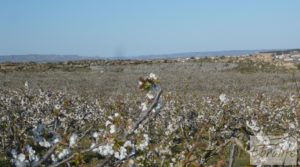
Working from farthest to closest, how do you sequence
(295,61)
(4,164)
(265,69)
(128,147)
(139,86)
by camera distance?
(295,61) < (265,69) < (4,164) < (128,147) < (139,86)

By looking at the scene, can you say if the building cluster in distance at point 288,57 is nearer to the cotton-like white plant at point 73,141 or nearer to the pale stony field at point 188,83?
the pale stony field at point 188,83

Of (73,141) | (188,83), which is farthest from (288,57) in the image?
(73,141)

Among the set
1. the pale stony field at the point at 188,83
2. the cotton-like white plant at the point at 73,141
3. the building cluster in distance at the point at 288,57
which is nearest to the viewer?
the cotton-like white plant at the point at 73,141

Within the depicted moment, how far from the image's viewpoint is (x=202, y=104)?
1644 centimetres

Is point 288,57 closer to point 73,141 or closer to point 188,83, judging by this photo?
point 188,83

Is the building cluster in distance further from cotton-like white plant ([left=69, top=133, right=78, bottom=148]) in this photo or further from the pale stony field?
cotton-like white plant ([left=69, top=133, right=78, bottom=148])

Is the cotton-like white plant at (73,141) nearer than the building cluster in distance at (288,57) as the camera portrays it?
Yes

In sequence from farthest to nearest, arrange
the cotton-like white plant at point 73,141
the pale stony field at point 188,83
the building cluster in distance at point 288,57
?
the building cluster in distance at point 288,57
the pale stony field at point 188,83
the cotton-like white plant at point 73,141

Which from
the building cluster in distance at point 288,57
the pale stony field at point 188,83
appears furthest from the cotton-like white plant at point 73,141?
the building cluster in distance at point 288,57

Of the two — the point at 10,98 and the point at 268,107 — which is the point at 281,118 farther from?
the point at 10,98

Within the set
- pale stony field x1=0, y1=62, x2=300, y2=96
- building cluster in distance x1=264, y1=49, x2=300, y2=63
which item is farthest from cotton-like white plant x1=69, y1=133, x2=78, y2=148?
building cluster in distance x1=264, y1=49, x2=300, y2=63

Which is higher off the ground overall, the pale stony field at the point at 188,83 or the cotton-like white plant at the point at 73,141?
the cotton-like white plant at the point at 73,141

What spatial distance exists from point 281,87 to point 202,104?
15987mm

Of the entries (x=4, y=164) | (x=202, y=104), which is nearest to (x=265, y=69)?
(x=202, y=104)
